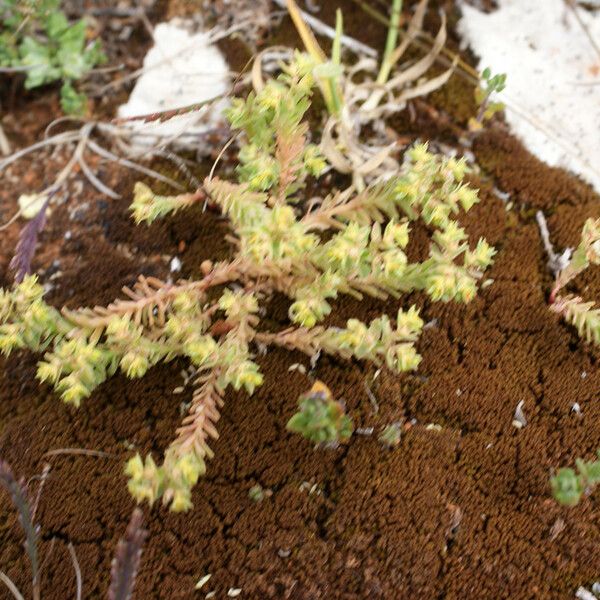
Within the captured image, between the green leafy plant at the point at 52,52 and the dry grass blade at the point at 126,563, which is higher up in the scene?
the green leafy plant at the point at 52,52

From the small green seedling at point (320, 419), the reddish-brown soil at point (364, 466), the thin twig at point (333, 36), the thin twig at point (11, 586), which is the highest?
the thin twig at point (333, 36)

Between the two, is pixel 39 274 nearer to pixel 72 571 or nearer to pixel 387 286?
pixel 72 571

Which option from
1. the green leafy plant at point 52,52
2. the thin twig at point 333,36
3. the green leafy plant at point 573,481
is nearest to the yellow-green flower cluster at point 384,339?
the green leafy plant at point 573,481

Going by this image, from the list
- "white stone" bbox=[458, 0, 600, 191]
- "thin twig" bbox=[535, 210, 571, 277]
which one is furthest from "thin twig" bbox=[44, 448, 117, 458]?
"white stone" bbox=[458, 0, 600, 191]

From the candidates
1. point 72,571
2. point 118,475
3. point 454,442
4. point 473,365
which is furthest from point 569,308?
point 72,571

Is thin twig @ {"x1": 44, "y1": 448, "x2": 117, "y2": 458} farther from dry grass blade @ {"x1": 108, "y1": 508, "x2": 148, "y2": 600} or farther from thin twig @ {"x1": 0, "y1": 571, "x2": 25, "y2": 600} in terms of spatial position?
dry grass blade @ {"x1": 108, "y1": 508, "x2": 148, "y2": 600}

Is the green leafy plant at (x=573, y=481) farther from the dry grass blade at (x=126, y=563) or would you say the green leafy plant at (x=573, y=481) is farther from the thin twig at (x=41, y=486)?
the thin twig at (x=41, y=486)

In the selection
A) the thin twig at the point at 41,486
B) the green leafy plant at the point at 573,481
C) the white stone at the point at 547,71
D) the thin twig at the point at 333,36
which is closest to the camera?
the green leafy plant at the point at 573,481
